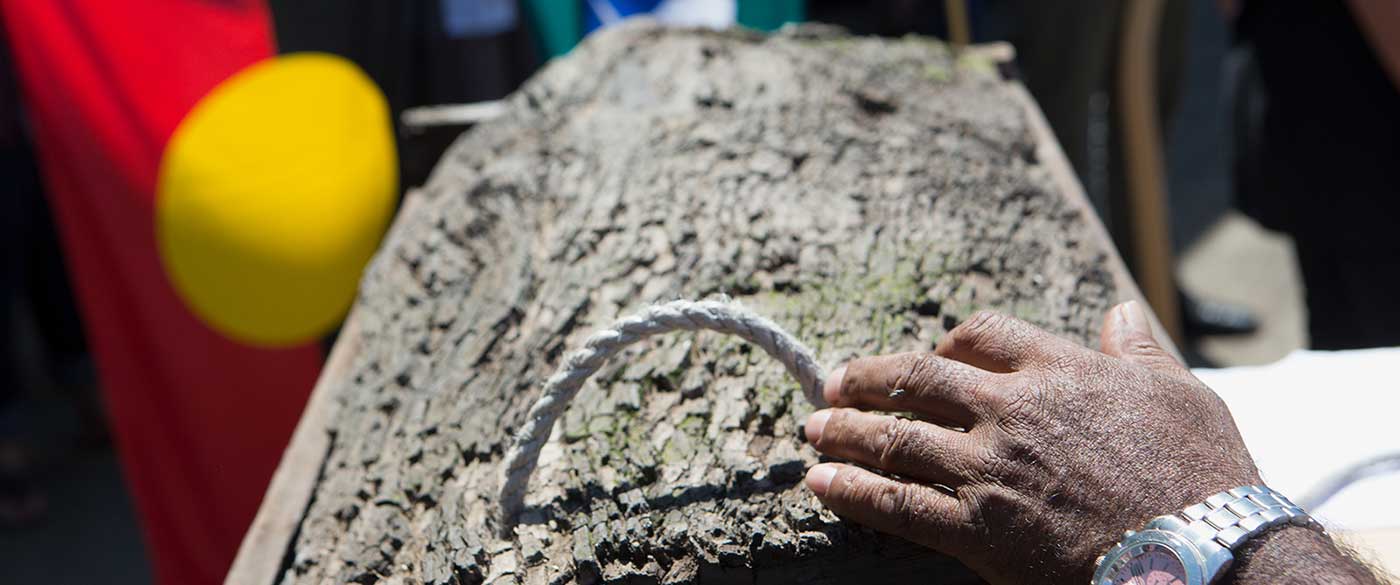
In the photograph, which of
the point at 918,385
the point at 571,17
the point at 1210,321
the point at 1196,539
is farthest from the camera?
A: the point at 1210,321

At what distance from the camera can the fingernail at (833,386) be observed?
840 millimetres

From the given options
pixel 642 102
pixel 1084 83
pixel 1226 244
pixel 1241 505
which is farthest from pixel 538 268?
pixel 1226 244

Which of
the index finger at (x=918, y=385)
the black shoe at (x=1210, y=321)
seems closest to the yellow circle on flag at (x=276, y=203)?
the index finger at (x=918, y=385)

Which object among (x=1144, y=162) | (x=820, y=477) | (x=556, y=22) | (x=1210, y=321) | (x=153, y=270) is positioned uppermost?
(x=820, y=477)

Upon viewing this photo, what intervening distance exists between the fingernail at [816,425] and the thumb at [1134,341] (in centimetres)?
23

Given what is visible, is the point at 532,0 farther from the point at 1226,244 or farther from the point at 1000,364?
the point at 1226,244

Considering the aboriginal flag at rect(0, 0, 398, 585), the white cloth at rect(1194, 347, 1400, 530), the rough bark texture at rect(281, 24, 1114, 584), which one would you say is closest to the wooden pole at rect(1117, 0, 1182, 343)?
the rough bark texture at rect(281, 24, 1114, 584)

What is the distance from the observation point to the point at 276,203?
175cm

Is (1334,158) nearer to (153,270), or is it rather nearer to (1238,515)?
(1238,515)

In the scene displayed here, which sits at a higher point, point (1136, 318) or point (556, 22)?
point (1136, 318)

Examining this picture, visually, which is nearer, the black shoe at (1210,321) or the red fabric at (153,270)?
the red fabric at (153,270)

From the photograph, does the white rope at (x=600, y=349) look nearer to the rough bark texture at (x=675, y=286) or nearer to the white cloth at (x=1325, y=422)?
the rough bark texture at (x=675, y=286)

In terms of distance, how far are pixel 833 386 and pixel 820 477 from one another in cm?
9

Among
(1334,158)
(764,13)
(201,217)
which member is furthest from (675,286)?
(1334,158)
